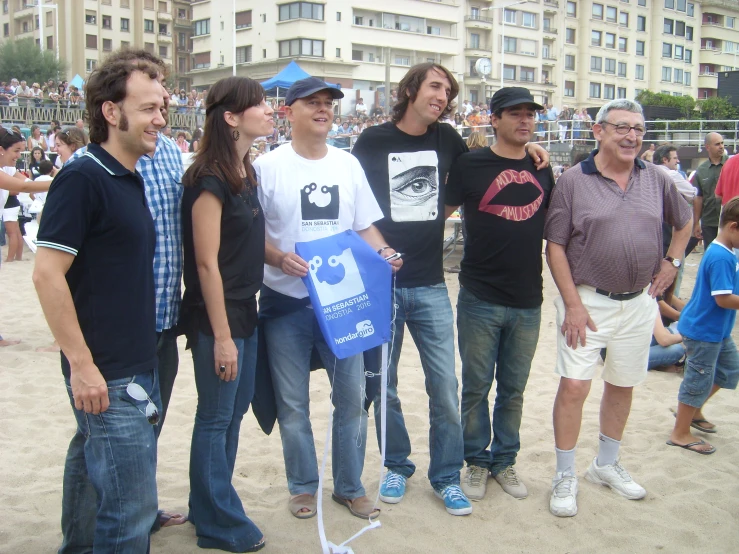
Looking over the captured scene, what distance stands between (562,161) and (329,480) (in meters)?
19.6

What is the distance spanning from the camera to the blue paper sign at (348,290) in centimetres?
327

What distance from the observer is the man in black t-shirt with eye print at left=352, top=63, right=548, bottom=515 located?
3758 millimetres

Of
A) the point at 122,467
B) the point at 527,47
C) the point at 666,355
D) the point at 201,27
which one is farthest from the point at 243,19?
the point at 122,467

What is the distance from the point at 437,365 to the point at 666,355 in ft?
10.6

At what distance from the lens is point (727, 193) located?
24.1ft

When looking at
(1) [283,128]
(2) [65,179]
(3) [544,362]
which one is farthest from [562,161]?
(2) [65,179]

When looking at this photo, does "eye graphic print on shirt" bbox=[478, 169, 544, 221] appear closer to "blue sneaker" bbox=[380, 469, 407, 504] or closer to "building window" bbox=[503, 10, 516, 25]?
"blue sneaker" bbox=[380, 469, 407, 504]

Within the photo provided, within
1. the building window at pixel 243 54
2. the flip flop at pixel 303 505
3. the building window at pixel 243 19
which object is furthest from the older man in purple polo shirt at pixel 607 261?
the building window at pixel 243 19

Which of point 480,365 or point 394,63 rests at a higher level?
point 394,63

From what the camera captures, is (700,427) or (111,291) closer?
(111,291)

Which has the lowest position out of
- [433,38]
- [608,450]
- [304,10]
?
[608,450]

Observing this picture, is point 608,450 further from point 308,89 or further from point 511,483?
point 308,89

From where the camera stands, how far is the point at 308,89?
11.3ft

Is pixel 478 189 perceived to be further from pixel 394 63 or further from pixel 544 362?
pixel 394 63
